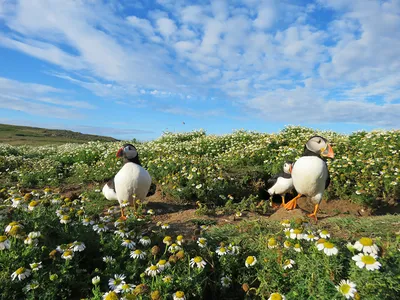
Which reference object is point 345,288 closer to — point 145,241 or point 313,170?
point 145,241

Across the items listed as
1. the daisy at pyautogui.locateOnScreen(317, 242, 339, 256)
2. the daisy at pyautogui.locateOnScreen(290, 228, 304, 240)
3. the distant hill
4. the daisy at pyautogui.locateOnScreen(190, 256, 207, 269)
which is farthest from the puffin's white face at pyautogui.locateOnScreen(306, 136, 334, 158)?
the distant hill

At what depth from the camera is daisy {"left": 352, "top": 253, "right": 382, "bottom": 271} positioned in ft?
6.32

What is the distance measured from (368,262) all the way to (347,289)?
0.24m

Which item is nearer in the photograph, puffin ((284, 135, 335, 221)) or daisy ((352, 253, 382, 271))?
daisy ((352, 253, 382, 271))

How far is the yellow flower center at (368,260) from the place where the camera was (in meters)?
1.96

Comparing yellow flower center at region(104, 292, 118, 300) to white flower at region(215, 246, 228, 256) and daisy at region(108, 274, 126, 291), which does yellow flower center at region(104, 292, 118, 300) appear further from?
white flower at region(215, 246, 228, 256)

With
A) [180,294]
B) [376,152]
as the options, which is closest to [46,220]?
[180,294]

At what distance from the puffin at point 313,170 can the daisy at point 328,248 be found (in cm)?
225

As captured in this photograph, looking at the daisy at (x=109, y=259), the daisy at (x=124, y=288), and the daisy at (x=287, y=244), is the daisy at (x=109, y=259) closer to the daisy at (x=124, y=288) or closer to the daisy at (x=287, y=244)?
the daisy at (x=124, y=288)

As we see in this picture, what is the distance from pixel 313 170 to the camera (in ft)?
14.2

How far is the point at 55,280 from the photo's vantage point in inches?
89.2

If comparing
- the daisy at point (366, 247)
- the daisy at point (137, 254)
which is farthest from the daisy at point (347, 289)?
the daisy at point (137, 254)

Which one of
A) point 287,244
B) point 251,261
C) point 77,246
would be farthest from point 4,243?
point 287,244

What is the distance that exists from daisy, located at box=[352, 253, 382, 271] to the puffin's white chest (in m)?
2.41
